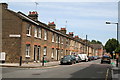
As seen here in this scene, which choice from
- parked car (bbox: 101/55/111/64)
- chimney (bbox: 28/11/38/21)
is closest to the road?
chimney (bbox: 28/11/38/21)

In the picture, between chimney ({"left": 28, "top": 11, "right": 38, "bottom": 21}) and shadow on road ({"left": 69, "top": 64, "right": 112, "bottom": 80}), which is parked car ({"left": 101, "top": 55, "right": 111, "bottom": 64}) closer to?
chimney ({"left": 28, "top": 11, "right": 38, "bottom": 21})

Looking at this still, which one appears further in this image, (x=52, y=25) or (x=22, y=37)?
(x=52, y=25)

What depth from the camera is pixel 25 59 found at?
28.8 metres

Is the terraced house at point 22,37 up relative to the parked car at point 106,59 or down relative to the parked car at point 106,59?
up

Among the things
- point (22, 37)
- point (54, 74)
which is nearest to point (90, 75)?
point (54, 74)

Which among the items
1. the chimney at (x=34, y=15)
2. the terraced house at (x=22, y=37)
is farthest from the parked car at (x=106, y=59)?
the chimney at (x=34, y=15)

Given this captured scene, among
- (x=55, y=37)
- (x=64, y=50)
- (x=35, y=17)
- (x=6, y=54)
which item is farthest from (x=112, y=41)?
(x=6, y=54)

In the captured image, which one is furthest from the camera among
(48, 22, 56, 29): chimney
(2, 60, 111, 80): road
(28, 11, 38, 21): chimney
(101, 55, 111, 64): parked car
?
(48, 22, 56, 29): chimney

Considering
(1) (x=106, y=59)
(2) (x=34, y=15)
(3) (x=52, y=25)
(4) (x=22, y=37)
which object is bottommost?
(1) (x=106, y=59)

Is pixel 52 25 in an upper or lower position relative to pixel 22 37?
upper

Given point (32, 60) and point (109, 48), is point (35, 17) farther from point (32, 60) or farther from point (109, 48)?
point (109, 48)

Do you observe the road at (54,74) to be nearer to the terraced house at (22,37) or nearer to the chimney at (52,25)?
the terraced house at (22,37)

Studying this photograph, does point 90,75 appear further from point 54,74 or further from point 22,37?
point 22,37

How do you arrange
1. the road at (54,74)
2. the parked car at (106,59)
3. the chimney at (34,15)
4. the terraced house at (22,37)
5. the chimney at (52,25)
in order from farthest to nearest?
the chimney at (52,25), the parked car at (106,59), the chimney at (34,15), the terraced house at (22,37), the road at (54,74)
